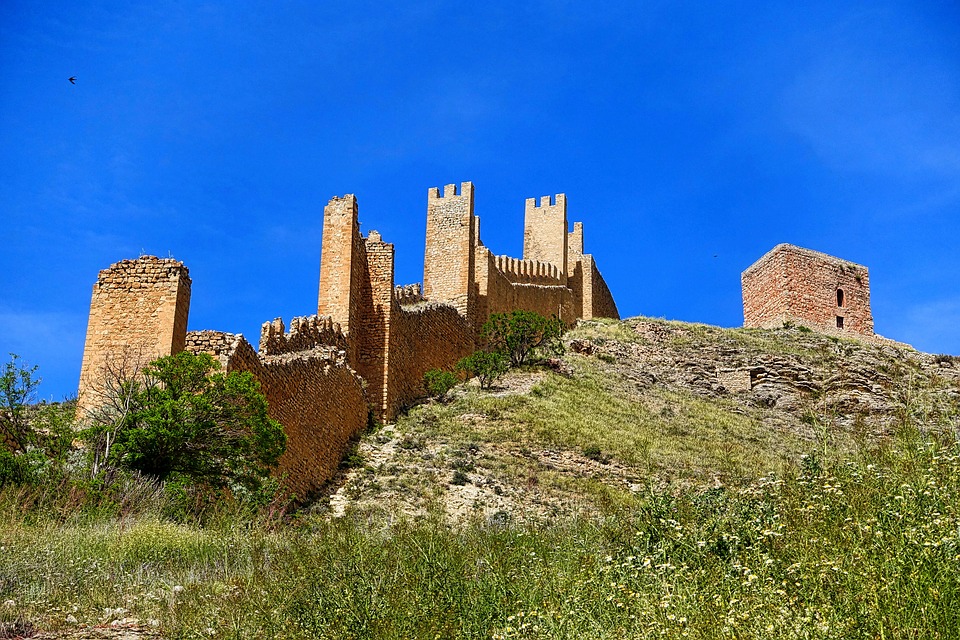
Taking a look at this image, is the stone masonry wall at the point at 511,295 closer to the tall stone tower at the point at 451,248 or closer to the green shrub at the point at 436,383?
the tall stone tower at the point at 451,248

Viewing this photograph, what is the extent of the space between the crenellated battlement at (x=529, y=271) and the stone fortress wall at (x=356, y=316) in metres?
0.08

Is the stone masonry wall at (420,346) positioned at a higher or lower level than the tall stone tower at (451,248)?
lower

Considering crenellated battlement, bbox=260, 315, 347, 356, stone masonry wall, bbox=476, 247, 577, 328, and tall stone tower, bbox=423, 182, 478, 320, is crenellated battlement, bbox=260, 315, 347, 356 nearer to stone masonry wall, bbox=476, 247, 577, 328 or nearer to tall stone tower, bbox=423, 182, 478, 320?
tall stone tower, bbox=423, 182, 478, 320

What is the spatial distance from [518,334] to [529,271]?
9.38m

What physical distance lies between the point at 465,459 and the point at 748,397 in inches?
533

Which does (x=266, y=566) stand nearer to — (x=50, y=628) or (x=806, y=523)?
(x=50, y=628)

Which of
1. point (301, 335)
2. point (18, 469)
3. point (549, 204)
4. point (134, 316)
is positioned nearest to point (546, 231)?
point (549, 204)

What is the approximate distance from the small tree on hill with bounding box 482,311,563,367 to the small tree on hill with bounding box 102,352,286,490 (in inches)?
642

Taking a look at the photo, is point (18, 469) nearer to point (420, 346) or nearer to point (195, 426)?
point (195, 426)

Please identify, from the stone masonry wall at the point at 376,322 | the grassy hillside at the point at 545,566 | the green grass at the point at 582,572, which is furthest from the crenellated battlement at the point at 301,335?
the green grass at the point at 582,572

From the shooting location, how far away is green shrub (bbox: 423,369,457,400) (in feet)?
88.5

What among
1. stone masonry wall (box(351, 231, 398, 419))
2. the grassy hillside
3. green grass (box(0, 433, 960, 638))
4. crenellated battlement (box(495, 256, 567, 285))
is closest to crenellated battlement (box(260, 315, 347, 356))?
stone masonry wall (box(351, 231, 398, 419))

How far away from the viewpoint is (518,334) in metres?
30.5

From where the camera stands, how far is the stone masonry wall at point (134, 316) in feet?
48.9
